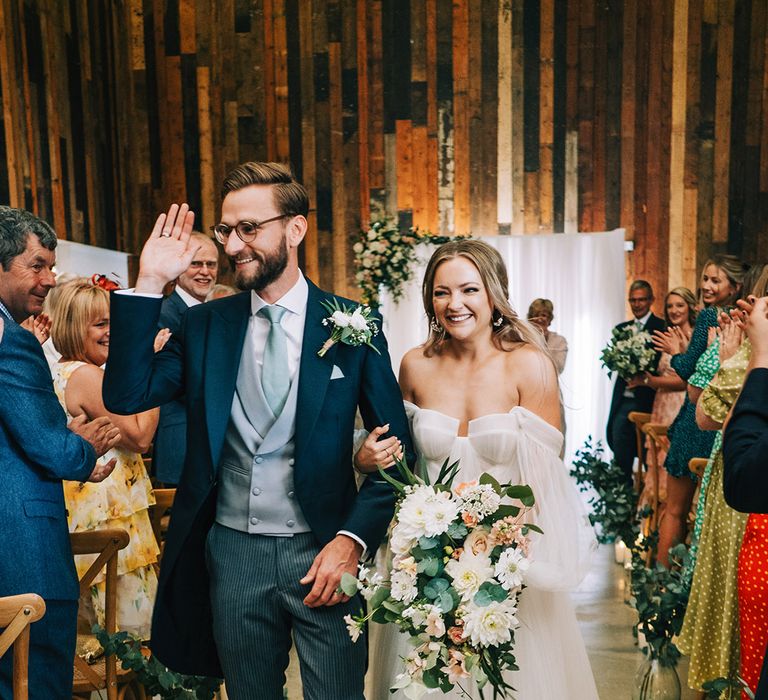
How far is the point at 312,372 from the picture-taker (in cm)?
190

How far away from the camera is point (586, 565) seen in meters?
2.39

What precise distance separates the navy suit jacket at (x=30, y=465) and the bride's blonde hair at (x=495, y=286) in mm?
1163

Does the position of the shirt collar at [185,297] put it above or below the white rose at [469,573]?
above

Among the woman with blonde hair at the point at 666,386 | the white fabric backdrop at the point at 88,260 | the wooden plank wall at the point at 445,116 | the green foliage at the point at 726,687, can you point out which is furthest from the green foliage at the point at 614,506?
the white fabric backdrop at the point at 88,260

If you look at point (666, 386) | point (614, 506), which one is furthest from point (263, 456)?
point (666, 386)

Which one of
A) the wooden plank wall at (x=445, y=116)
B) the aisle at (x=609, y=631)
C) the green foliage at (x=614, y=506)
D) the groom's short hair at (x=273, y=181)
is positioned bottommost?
the aisle at (x=609, y=631)

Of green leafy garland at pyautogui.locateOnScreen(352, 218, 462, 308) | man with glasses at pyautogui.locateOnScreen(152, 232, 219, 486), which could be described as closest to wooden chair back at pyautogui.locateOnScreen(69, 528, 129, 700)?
man with glasses at pyautogui.locateOnScreen(152, 232, 219, 486)

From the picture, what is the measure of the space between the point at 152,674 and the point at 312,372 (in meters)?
1.26

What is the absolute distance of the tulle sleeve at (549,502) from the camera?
92.8 inches

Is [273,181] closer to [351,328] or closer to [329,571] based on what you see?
[351,328]

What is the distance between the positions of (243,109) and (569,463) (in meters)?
5.49

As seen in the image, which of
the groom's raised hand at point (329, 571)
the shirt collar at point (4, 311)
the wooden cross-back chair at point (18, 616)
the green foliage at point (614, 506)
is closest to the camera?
the wooden cross-back chair at point (18, 616)

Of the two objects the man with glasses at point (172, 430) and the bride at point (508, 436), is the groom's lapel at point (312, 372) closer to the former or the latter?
the bride at point (508, 436)

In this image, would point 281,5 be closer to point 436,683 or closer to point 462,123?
point 462,123
